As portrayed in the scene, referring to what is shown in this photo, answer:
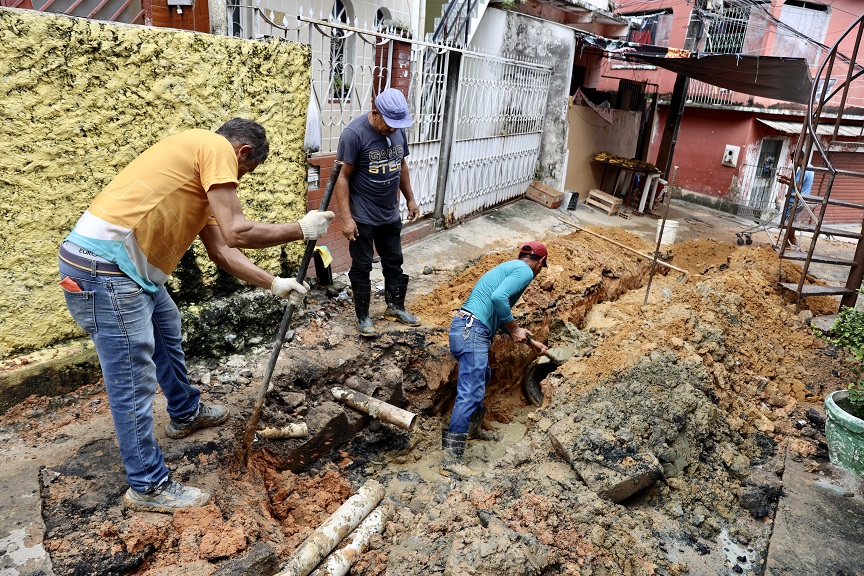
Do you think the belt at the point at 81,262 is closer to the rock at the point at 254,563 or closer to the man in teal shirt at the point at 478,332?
the rock at the point at 254,563

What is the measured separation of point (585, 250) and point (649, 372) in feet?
11.8

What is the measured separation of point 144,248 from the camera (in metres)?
2.75

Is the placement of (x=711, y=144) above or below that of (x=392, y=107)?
below

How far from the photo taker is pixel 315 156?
17.4 ft

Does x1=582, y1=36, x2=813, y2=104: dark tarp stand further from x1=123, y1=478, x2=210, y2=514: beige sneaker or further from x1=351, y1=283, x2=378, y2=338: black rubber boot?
x1=123, y1=478, x2=210, y2=514: beige sneaker

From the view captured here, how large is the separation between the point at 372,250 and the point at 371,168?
676mm

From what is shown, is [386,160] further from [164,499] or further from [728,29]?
[728,29]

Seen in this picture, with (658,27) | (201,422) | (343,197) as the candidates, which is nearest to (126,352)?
(201,422)

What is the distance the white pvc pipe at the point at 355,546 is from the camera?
2.83m

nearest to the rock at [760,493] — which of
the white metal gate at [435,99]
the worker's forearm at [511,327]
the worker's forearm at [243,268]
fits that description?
the worker's forearm at [511,327]

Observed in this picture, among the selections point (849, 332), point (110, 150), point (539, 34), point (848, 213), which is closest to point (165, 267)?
point (110, 150)

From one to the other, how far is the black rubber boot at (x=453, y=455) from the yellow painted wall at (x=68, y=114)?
2388 mm

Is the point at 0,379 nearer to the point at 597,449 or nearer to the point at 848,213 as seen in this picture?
the point at 597,449

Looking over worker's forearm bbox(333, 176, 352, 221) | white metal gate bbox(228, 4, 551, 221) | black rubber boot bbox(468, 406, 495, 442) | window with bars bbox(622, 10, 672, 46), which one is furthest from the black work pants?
window with bars bbox(622, 10, 672, 46)
